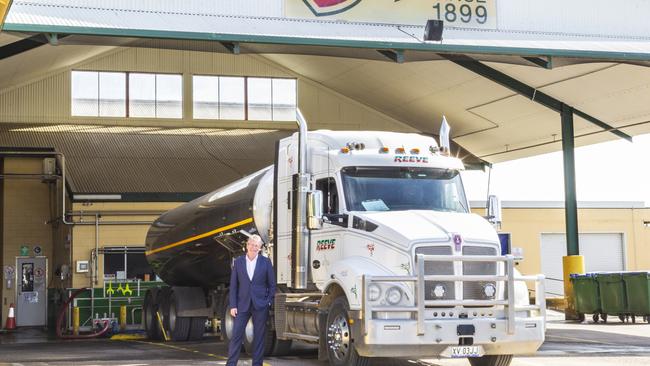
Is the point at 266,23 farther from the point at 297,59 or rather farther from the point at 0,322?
the point at 0,322

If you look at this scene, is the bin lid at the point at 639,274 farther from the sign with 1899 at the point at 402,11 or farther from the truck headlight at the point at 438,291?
the truck headlight at the point at 438,291

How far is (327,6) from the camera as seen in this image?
20.4m

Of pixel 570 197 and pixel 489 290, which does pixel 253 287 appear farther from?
pixel 570 197

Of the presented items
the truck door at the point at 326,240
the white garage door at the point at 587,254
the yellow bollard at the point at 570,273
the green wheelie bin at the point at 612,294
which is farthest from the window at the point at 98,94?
the truck door at the point at 326,240

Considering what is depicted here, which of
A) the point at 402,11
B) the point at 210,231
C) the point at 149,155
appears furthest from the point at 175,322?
the point at 149,155

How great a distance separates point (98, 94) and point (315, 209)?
24153 millimetres

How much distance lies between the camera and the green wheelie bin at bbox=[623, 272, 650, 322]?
2498 centimetres

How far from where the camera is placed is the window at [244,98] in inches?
1453

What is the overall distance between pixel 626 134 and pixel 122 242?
16473mm

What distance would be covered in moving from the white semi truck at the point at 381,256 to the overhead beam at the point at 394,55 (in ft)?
18.1

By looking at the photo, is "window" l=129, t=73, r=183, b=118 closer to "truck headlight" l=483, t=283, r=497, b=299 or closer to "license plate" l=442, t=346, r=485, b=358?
"truck headlight" l=483, t=283, r=497, b=299

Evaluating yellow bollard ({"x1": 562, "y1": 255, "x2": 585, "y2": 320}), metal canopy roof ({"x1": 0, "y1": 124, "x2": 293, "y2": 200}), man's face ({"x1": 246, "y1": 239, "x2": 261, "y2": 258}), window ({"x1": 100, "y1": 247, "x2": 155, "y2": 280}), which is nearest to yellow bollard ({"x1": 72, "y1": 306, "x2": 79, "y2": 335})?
window ({"x1": 100, "y1": 247, "x2": 155, "y2": 280})

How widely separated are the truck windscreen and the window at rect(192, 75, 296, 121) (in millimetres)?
23794

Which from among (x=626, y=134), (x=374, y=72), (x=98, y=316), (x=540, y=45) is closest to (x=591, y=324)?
(x=626, y=134)
